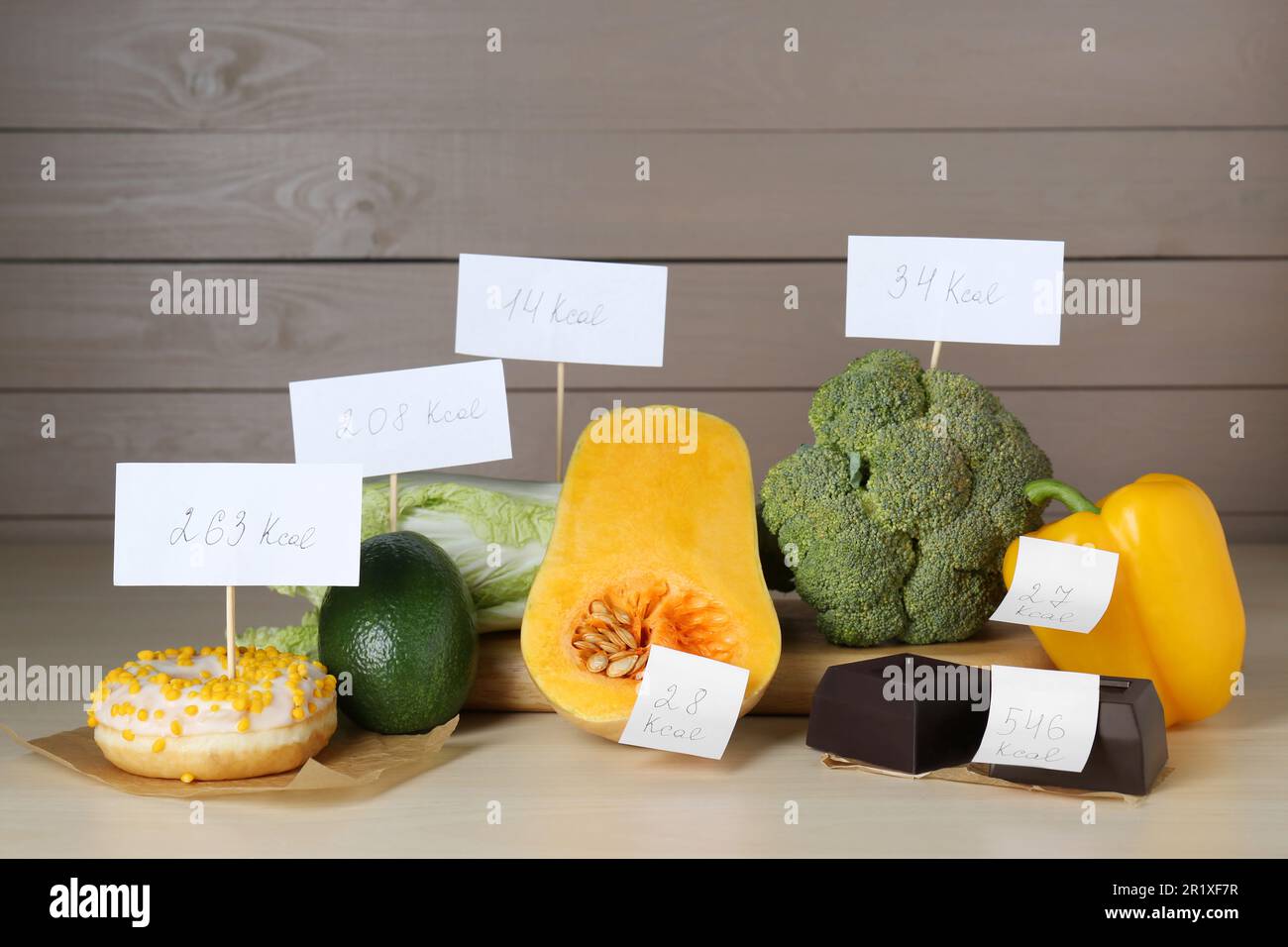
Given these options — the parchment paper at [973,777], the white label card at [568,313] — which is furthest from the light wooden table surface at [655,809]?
the white label card at [568,313]

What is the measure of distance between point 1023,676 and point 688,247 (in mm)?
1123

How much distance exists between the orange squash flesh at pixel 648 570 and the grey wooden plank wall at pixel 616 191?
864mm

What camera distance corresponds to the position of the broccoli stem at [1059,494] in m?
0.86

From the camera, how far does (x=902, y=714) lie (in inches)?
29.1

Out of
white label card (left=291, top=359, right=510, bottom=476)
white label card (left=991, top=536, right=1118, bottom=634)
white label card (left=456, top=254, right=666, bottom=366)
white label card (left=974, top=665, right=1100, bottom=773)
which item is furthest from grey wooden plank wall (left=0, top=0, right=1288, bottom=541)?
white label card (left=974, top=665, right=1100, bottom=773)

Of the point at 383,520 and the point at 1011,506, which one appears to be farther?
the point at 383,520

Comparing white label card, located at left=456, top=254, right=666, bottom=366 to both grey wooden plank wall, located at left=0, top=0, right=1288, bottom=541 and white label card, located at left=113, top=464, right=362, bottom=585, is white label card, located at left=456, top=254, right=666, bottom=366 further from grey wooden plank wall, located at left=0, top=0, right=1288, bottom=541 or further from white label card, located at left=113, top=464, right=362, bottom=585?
grey wooden plank wall, located at left=0, top=0, right=1288, bottom=541

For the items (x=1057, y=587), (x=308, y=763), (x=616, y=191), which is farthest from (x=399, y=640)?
(x=616, y=191)

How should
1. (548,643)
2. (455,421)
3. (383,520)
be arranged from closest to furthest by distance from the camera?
(548,643), (455,421), (383,520)

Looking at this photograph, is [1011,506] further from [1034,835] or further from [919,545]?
[1034,835]

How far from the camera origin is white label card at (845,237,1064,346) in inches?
37.3

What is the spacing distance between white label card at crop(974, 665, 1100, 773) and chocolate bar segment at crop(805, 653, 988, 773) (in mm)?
→ 28

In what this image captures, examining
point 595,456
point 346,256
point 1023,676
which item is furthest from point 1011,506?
point 346,256

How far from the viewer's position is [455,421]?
2.93 ft
